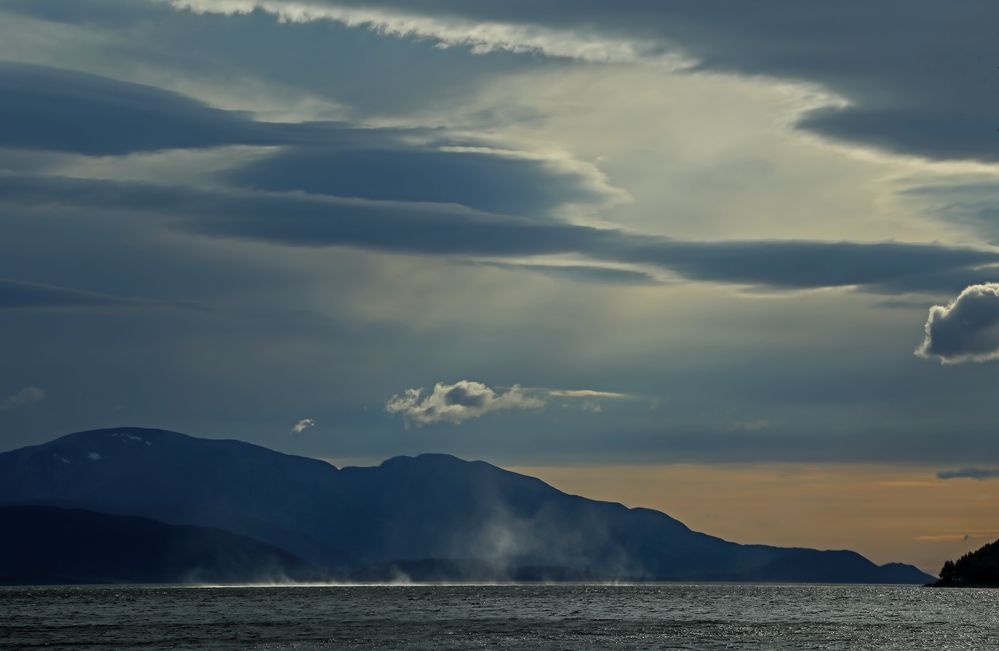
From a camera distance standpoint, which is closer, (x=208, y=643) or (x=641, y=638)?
(x=208, y=643)

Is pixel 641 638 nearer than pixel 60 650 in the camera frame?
No

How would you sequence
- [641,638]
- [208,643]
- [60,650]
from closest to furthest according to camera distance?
[60,650] < [208,643] < [641,638]

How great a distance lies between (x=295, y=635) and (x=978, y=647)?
9628 centimetres

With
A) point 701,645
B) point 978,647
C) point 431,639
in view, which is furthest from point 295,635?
→ point 978,647

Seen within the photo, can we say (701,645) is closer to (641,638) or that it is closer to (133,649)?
(641,638)

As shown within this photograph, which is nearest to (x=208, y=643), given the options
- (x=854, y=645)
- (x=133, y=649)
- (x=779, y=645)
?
(x=133, y=649)

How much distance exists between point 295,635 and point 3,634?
43293 mm

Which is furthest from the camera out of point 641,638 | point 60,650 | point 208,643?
point 641,638

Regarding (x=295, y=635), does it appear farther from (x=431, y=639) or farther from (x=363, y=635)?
(x=431, y=639)

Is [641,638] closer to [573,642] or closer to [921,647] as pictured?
[573,642]

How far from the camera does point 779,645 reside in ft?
595

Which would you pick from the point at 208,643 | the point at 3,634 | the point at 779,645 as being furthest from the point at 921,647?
the point at 3,634

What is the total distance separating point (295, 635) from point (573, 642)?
42768 millimetres

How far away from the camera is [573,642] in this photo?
18362 centimetres
